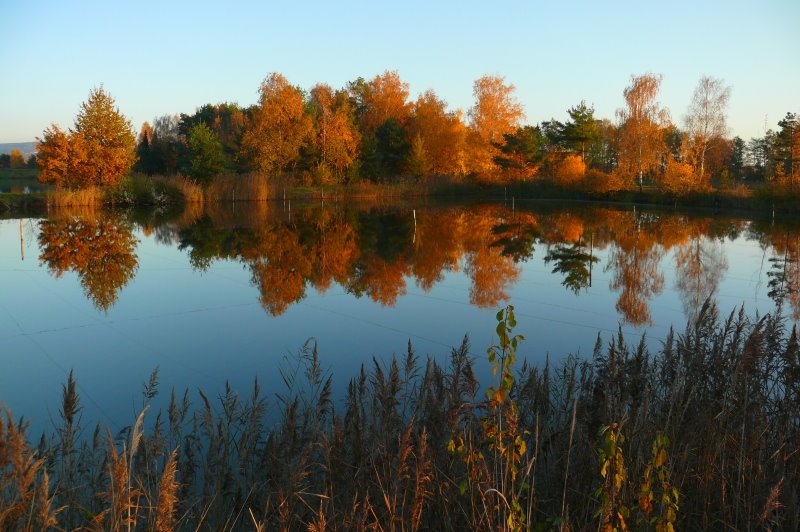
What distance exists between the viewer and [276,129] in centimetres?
4884

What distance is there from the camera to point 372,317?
10242 mm

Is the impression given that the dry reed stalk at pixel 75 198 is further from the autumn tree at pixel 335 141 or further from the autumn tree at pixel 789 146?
the autumn tree at pixel 789 146

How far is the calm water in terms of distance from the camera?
25.2ft

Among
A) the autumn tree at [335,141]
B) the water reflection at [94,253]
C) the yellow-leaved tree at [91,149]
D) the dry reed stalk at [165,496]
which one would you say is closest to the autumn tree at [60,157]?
the yellow-leaved tree at [91,149]

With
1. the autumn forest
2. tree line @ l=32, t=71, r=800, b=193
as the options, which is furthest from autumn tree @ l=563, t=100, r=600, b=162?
the autumn forest

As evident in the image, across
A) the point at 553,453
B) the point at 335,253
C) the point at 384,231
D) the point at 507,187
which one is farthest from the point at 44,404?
the point at 507,187

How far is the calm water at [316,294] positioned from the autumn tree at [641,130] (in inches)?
814

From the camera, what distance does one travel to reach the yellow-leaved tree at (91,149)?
37.3 metres

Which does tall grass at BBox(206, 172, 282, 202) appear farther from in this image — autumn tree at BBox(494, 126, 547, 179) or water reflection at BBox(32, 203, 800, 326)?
autumn tree at BBox(494, 126, 547, 179)

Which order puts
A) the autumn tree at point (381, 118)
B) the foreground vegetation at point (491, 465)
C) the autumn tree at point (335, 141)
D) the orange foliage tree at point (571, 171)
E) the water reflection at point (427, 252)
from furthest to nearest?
the autumn tree at point (381, 118)
the autumn tree at point (335, 141)
the orange foliage tree at point (571, 171)
the water reflection at point (427, 252)
the foreground vegetation at point (491, 465)

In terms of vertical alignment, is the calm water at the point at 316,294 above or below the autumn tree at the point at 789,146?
below

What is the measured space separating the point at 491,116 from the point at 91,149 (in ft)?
110

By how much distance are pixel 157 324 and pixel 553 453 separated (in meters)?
7.50

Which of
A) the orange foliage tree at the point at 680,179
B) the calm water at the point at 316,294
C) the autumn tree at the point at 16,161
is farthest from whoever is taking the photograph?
the autumn tree at the point at 16,161
